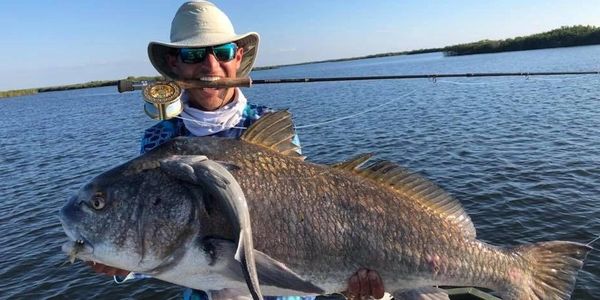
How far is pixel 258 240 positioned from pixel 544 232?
11.0 m

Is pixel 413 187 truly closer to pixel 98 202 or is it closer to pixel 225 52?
pixel 225 52

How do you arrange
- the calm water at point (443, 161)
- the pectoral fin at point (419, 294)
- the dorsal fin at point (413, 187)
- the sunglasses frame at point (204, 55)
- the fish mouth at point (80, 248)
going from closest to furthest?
the fish mouth at point (80, 248) < the pectoral fin at point (419, 294) < the dorsal fin at point (413, 187) < the sunglasses frame at point (204, 55) < the calm water at point (443, 161)

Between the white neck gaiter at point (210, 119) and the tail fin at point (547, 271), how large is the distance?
2.58m

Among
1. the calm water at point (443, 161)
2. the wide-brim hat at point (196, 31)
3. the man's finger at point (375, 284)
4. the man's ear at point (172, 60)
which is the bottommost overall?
the calm water at point (443, 161)

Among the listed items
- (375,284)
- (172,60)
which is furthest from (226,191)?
(172,60)

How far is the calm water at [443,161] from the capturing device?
1163 cm

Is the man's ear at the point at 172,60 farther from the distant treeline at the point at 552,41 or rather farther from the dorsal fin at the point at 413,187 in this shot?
the distant treeline at the point at 552,41

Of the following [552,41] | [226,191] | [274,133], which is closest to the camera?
[226,191]

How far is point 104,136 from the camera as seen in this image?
32000 mm

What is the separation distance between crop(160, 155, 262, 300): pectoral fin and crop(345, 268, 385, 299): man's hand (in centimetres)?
79

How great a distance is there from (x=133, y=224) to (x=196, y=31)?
1859mm

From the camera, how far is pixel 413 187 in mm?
3439

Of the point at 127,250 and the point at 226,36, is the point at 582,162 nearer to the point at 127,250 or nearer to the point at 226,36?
the point at 226,36

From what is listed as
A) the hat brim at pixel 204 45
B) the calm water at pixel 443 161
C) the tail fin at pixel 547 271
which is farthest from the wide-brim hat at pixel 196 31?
the calm water at pixel 443 161
